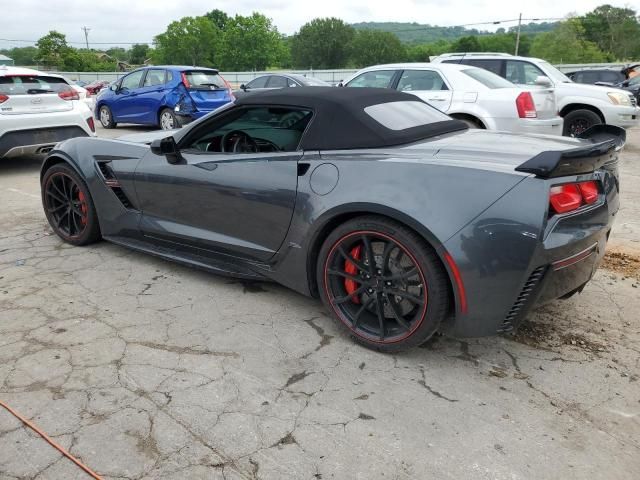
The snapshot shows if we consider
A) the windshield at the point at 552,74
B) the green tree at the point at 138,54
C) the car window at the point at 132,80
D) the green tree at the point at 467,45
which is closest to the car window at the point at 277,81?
the car window at the point at 132,80

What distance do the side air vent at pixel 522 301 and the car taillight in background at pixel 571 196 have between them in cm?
29

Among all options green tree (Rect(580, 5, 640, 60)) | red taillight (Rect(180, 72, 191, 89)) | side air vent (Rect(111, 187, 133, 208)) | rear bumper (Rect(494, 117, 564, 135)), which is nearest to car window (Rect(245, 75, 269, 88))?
red taillight (Rect(180, 72, 191, 89))

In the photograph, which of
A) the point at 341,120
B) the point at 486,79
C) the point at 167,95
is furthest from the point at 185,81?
the point at 341,120

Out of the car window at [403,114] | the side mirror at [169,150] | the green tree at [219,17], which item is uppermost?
the green tree at [219,17]

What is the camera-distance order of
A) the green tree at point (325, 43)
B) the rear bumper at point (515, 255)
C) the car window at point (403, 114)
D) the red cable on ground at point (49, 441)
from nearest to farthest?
the red cable on ground at point (49, 441)
the rear bumper at point (515, 255)
the car window at point (403, 114)
the green tree at point (325, 43)

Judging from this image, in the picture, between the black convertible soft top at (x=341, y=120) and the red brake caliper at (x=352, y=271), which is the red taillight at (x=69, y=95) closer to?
the black convertible soft top at (x=341, y=120)

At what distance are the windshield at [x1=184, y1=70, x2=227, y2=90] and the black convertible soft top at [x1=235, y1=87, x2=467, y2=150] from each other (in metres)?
9.04

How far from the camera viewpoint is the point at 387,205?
8.62 feet

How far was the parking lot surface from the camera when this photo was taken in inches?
82.7

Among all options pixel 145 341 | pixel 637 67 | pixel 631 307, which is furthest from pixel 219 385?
pixel 637 67

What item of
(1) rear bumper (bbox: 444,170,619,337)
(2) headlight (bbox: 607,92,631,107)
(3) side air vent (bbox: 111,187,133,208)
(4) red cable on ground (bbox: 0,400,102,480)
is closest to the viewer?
(4) red cable on ground (bbox: 0,400,102,480)

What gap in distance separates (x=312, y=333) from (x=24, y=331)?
1.68m

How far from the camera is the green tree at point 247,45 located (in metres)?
102

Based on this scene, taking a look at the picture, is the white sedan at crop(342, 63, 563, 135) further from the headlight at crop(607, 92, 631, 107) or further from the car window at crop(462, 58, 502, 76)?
the headlight at crop(607, 92, 631, 107)
